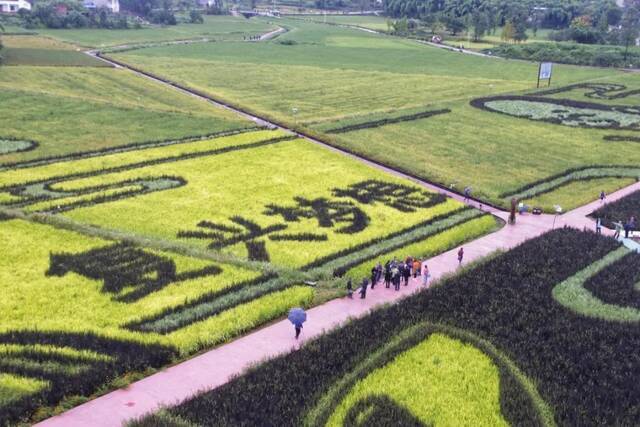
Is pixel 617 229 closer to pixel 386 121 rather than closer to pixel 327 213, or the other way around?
pixel 327 213

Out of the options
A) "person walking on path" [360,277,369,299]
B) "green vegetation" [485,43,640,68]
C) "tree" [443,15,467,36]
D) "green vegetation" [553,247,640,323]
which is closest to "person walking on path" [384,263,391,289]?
"person walking on path" [360,277,369,299]

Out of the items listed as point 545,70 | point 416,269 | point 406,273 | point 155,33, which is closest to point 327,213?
point 416,269

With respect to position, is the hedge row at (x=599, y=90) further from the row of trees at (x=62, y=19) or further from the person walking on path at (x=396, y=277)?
Result: the row of trees at (x=62, y=19)

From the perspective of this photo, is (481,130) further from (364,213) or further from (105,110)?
(105,110)

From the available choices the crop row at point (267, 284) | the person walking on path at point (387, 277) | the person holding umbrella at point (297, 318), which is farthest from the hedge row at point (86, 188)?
the person holding umbrella at point (297, 318)

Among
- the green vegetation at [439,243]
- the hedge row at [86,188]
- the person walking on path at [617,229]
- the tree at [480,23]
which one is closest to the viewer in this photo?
the green vegetation at [439,243]
